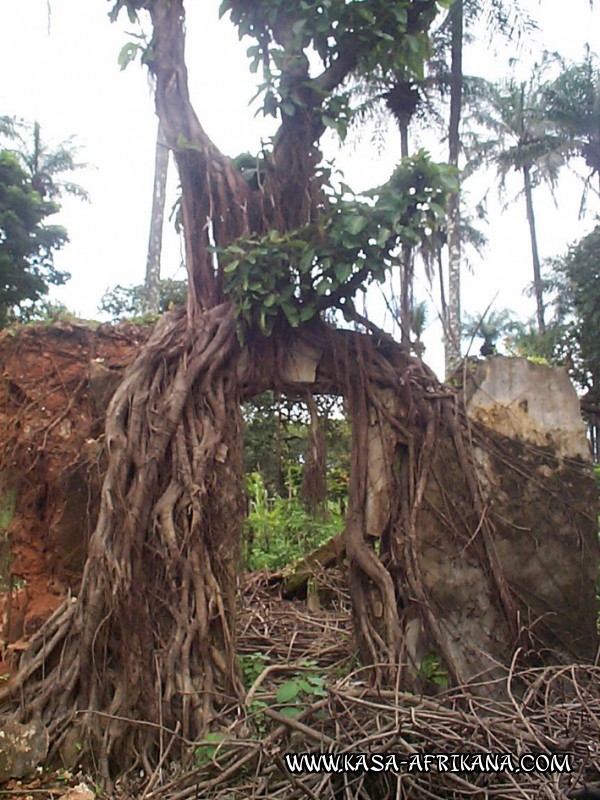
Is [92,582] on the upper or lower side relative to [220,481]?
lower

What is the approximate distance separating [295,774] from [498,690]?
5.52ft

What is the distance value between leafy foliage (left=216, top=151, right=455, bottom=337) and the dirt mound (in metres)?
1.38

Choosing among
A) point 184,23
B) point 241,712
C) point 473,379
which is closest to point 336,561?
point 473,379

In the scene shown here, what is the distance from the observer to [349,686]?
11.7 ft

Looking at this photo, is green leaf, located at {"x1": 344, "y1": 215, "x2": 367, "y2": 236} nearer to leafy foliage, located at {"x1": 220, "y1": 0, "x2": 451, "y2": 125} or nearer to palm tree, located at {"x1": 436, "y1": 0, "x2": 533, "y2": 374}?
leafy foliage, located at {"x1": 220, "y1": 0, "x2": 451, "y2": 125}

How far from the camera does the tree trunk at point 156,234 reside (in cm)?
1362

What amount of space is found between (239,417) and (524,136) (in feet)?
56.6

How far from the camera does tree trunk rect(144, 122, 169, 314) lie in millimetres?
13617

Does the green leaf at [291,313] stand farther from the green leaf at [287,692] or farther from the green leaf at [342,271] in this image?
the green leaf at [287,692]

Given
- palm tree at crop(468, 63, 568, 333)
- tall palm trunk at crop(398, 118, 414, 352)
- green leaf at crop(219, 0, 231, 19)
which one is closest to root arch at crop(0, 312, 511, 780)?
tall palm trunk at crop(398, 118, 414, 352)

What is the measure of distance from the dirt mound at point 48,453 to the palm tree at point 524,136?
1509 centimetres

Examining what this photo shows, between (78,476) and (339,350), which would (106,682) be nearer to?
(78,476)

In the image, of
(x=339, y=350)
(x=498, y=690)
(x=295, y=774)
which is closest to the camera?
(x=295, y=774)

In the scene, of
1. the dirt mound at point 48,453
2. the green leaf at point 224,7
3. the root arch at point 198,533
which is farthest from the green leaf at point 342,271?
the green leaf at point 224,7
